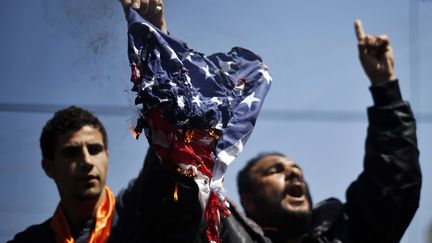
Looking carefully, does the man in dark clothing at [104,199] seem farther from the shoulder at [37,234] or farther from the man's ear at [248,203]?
the man's ear at [248,203]

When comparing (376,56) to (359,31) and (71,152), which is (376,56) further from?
(71,152)

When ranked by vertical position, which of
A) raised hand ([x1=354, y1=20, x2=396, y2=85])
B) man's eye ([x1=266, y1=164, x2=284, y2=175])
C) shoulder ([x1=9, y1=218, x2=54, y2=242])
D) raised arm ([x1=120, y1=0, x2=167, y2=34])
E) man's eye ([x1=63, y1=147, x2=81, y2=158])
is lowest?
shoulder ([x1=9, y1=218, x2=54, y2=242])

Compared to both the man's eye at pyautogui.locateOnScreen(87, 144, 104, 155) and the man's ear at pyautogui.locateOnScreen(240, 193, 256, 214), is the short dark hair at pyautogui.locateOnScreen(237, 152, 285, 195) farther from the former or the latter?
the man's eye at pyautogui.locateOnScreen(87, 144, 104, 155)

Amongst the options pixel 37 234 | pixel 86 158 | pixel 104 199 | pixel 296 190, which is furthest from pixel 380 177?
pixel 37 234

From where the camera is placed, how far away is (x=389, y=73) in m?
3.55

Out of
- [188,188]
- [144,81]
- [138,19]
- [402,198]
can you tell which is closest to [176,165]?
[188,188]

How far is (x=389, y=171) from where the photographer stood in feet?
11.3

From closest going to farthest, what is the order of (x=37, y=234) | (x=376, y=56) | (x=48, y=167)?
1. (x=376, y=56)
2. (x=37, y=234)
3. (x=48, y=167)

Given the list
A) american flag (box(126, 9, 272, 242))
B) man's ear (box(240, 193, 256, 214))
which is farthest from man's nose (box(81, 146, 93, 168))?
man's ear (box(240, 193, 256, 214))

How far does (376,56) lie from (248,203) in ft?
3.40

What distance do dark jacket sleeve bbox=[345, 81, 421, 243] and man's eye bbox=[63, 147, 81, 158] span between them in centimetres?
117

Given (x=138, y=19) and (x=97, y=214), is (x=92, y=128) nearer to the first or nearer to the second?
(x=97, y=214)

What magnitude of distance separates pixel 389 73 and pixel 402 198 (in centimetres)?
47

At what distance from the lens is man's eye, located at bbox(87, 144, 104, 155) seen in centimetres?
394
